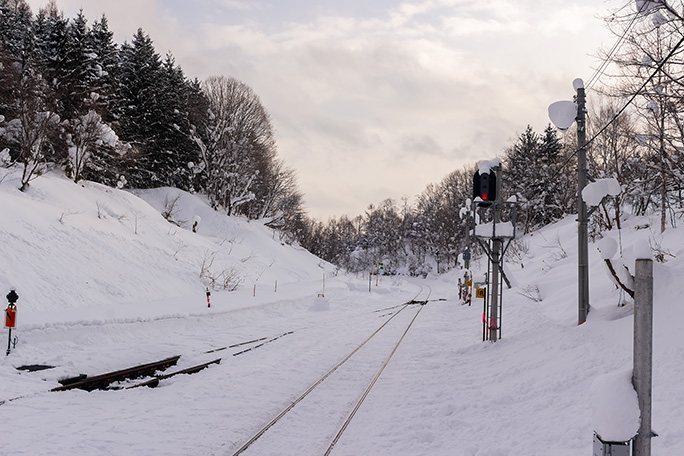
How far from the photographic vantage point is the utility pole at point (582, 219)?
8945 mm

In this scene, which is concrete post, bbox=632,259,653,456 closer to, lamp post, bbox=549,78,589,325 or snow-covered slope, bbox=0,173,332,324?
lamp post, bbox=549,78,589,325

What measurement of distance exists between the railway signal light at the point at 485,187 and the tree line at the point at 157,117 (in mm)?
26869

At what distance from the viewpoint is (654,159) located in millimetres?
16266

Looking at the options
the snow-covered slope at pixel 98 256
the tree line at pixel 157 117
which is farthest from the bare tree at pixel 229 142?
the snow-covered slope at pixel 98 256

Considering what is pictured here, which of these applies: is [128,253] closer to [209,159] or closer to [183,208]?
[183,208]

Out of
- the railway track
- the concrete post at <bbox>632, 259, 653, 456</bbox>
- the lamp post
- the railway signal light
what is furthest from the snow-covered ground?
the railway signal light

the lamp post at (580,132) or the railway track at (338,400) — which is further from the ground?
the lamp post at (580,132)

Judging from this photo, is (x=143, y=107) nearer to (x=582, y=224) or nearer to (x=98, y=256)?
(x=98, y=256)

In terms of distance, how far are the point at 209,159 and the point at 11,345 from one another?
120 feet

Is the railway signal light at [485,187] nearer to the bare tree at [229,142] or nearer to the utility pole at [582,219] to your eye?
the utility pole at [582,219]

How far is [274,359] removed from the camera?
10.8m

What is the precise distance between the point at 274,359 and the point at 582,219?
7509 millimetres

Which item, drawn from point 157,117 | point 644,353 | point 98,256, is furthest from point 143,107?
point 644,353

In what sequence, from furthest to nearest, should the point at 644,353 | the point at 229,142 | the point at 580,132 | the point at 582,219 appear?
the point at 229,142 < the point at 580,132 < the point at 582,219 < the point at 644,353
